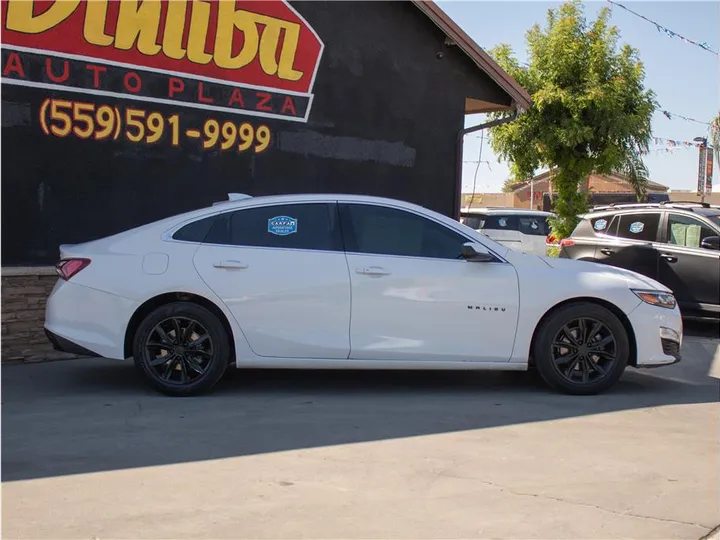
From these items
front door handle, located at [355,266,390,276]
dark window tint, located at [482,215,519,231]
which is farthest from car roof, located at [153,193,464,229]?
dark window tint, located at [482,215,519,231]

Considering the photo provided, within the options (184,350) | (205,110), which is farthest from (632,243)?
(184,350)

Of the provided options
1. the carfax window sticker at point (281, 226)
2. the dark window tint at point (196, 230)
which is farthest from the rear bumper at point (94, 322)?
the carfax window sticker at point (281, 226)

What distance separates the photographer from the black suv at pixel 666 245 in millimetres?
11109

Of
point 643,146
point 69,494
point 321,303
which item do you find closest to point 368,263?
point 321,303

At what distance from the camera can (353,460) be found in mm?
5020

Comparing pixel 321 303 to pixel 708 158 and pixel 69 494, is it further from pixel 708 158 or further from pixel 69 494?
pixel 708 158

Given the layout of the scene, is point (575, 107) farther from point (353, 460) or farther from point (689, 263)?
point (353, 460)

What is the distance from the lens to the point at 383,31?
1062 centimetres

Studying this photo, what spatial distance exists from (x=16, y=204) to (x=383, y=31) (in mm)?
5035

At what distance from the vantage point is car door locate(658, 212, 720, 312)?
1106 cm

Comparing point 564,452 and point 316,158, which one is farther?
point 316,158

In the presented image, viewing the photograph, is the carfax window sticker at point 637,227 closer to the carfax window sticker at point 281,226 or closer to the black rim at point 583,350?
the black rim at point 583,350

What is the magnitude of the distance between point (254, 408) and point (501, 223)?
16.0 m

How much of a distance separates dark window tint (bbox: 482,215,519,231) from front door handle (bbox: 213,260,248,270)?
48.8ft
